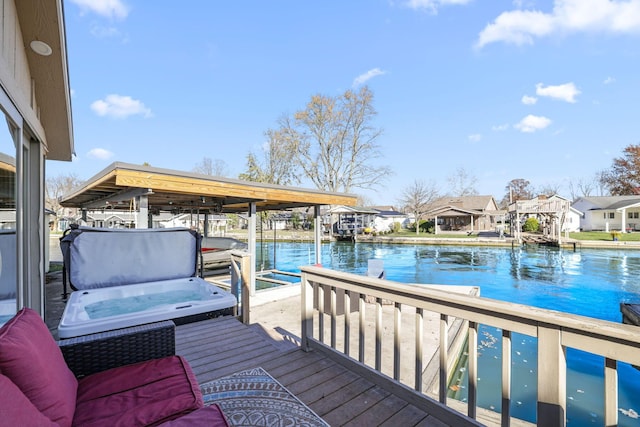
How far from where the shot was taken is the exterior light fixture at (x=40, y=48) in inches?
111

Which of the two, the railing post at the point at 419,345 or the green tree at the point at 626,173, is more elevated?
the green tree at the point at 626,173

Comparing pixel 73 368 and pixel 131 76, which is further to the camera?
pixel 131 76

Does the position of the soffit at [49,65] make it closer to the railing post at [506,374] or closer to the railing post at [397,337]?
the railing post at [397,337]

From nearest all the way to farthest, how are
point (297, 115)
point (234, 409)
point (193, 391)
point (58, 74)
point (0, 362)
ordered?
1. point (0, 362)
2. point (193, 391)
3. point (234, 409)
4. point (58, 74)
5. point (297, 115)

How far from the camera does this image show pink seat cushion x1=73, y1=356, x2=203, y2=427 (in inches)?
55.6

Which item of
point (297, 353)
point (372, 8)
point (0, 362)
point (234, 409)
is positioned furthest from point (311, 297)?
point (372, 8)

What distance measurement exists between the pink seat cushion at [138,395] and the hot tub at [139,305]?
5.23ft

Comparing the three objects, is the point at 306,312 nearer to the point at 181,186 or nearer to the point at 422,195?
the point at 181,186

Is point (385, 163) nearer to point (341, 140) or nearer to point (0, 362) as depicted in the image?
point (341, 140)

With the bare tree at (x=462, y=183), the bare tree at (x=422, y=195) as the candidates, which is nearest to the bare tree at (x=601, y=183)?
the bare tree at (x=462, y=183)

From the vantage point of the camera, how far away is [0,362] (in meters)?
1.08

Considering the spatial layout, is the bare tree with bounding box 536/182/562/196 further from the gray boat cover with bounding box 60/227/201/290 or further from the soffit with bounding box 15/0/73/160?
the soffit with bounding box 15/0/73/160

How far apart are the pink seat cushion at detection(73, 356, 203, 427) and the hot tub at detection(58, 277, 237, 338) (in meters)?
1.59

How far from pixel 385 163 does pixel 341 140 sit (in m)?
4.23
